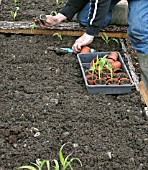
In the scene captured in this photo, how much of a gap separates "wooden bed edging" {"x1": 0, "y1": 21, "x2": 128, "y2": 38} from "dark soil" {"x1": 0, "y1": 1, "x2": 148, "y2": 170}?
1.76 ft

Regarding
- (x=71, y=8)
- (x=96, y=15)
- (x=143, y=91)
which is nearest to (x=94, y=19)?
(x=96, y=15)

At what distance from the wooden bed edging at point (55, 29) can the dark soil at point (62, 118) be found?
1.76 ft

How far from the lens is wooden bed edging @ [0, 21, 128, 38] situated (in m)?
4.33

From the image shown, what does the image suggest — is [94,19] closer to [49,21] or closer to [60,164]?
[49,21]

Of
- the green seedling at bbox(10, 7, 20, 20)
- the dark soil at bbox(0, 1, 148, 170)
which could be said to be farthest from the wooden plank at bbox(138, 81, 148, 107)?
the green seedling at bbox(10, 7, 20, 20)

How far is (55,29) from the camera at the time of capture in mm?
4359

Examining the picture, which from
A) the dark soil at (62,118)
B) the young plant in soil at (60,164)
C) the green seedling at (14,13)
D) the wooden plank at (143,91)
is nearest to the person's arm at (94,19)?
the dark soil at (62,118)

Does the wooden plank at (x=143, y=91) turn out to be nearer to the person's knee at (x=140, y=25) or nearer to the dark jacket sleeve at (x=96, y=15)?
the person's knee at (x=140, y=25)

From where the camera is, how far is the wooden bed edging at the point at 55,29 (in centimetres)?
433

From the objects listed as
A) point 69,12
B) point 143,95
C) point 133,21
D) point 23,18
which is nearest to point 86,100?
point 143,95

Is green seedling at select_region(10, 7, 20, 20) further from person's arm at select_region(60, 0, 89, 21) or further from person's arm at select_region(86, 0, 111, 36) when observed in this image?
person's arm at select_region(86, 0, 111, 36)

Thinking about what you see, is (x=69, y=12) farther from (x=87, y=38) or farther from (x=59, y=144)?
(x=59, y=144)

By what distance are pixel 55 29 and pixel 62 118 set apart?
164 centimetres

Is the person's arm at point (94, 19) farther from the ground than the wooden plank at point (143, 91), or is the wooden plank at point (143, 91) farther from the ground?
the person's arm at point (94, 19)
